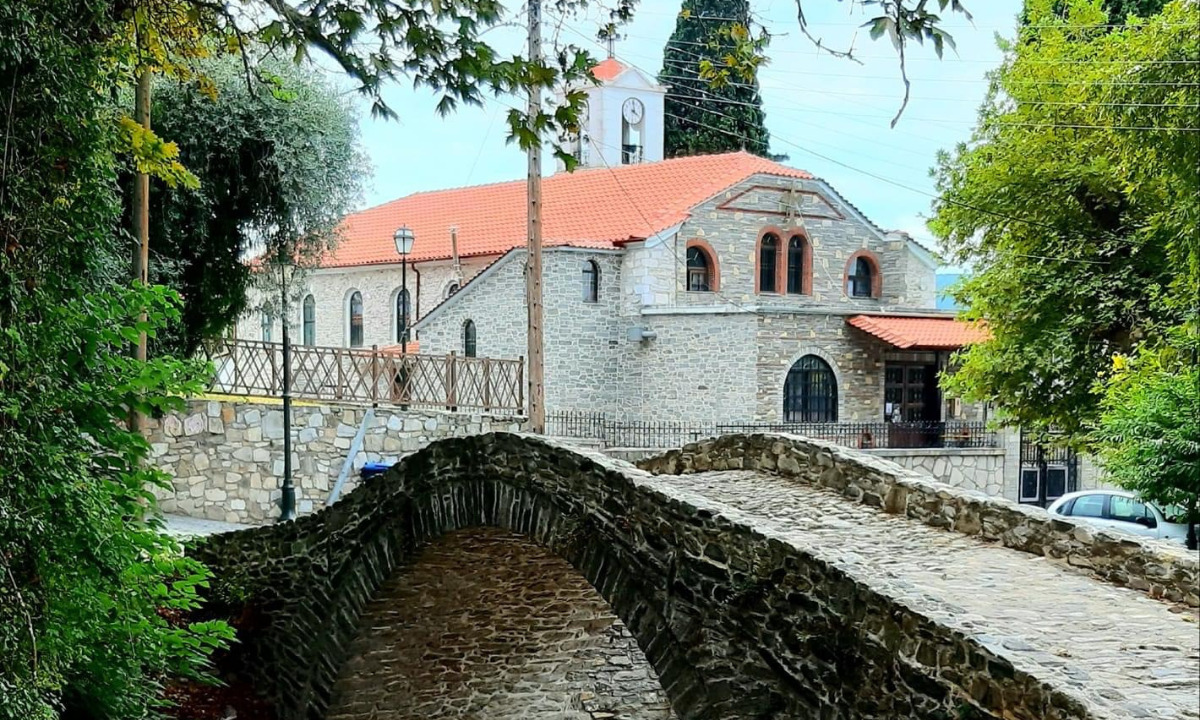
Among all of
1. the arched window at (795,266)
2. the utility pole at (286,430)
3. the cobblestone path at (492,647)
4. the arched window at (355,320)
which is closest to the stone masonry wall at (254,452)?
the utility pole at (286,430)

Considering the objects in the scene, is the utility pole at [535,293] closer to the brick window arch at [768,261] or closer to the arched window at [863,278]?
the brick window arch at [768,261]

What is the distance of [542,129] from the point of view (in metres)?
5.07

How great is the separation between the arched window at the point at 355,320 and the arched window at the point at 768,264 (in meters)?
7.84

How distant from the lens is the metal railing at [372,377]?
13.2 metres

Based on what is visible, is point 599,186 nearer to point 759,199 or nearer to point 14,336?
point 759,199

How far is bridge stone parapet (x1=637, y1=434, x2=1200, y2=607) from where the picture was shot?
6102 mm

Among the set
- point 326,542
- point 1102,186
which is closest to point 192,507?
point 326,542

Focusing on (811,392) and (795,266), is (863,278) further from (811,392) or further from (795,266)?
(811,392)

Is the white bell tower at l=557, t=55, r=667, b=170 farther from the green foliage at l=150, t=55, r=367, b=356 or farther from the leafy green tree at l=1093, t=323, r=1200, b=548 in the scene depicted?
the leafy green tree at l=1093, t=323, r=1200, b=548

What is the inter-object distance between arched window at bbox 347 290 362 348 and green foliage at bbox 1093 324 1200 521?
15.2 metres

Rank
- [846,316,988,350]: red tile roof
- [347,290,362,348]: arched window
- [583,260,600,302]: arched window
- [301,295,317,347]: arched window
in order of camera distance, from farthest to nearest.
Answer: [301,295,317,347]: arched window < [347,290,362,348]: arched window < [583,260,600,302]: arched window < [846,316,988,350]: red tile roof

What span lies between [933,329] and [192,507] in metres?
12.8

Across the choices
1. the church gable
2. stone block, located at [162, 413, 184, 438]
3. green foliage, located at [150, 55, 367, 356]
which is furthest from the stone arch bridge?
the church gable

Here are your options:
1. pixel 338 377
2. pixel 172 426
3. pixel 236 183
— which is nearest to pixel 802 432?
pixel 338 377
